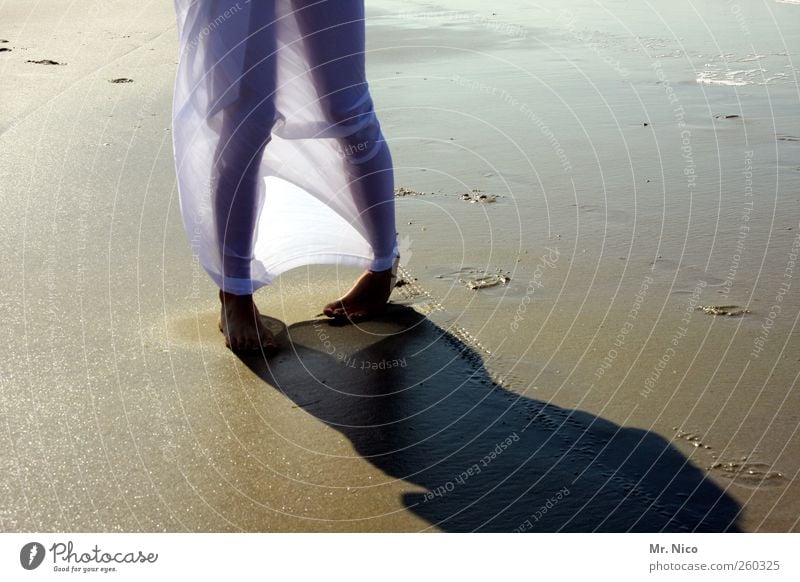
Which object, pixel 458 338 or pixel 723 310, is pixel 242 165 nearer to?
pixel 458 338

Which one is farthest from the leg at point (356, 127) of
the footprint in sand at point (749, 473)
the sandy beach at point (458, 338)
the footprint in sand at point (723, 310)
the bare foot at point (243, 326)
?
the footprint in sand at point (749, 473)

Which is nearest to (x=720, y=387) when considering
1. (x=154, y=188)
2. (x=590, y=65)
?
(x=154, y=188)

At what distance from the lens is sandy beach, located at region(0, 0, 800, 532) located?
7.79ft

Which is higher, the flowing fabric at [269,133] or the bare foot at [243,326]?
the flowing fabric at [269,133]

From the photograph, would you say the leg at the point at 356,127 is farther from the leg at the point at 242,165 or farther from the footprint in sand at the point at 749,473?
the footprint in sand at the point at 749,473

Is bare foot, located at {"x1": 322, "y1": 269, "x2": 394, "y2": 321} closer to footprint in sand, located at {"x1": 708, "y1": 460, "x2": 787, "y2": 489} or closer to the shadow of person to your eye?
the shadow of person

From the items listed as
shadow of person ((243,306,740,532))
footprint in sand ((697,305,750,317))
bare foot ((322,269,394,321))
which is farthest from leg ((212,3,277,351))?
footprint in sand ((697,305,750,317))

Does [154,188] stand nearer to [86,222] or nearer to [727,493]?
[86,222]

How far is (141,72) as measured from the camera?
717 cm

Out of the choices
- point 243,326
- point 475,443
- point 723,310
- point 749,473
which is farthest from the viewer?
point 723,310

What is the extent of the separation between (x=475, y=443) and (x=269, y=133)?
121 centimetres

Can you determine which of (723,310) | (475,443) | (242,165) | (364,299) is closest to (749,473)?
(475,443)

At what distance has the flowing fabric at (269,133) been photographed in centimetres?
315

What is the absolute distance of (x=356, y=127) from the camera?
333 cm
